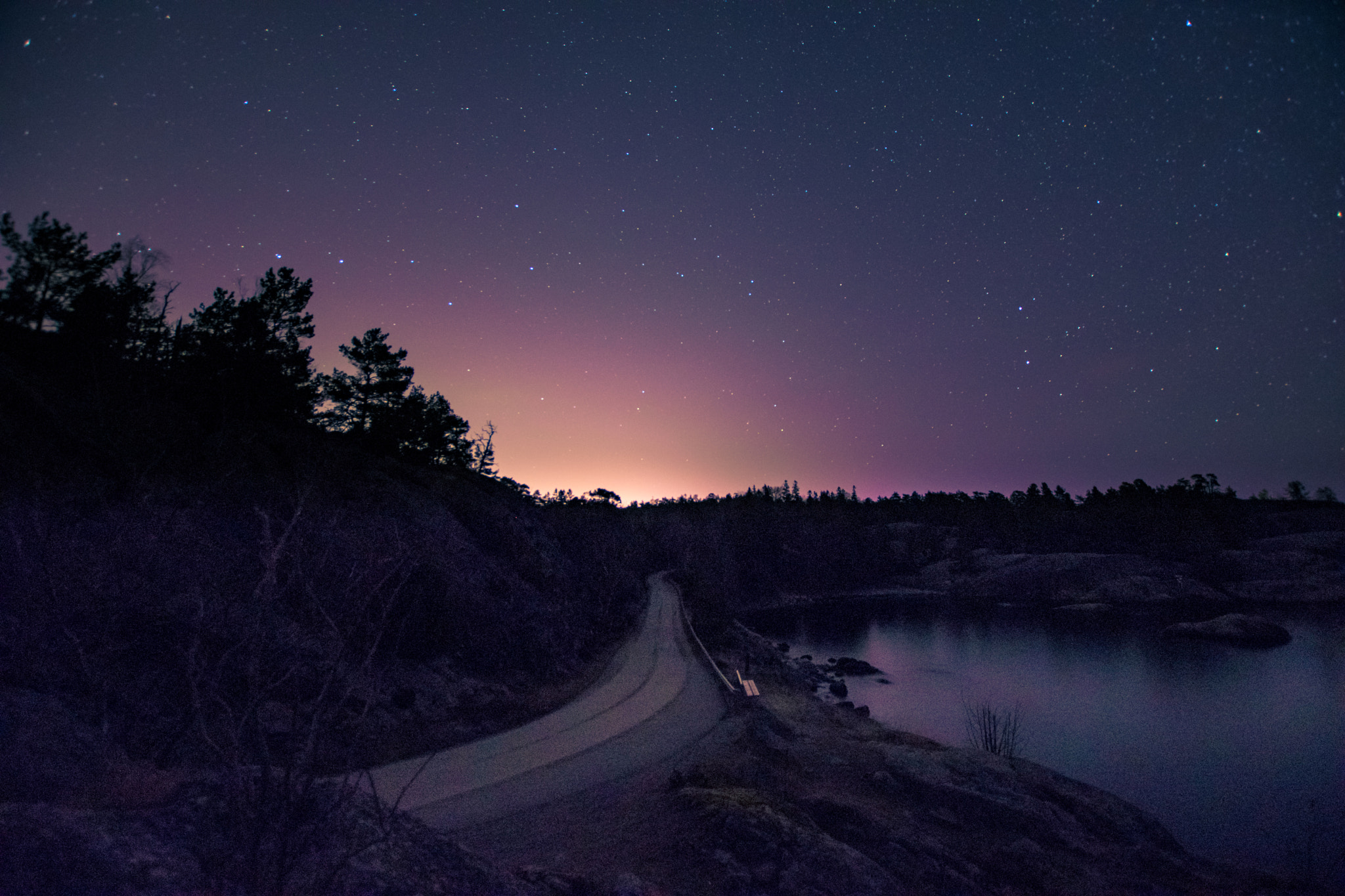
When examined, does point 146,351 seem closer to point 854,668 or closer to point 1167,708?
point 854,668

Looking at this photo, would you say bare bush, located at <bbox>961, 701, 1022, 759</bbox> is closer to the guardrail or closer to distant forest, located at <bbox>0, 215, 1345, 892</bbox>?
the guardrail

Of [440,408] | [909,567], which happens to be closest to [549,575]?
[440,408]

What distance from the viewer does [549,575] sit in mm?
35188

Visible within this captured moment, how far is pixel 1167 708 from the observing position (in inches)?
1384

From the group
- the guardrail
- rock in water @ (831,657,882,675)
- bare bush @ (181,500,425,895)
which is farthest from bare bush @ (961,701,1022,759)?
bare bush @ (181,500,425,895)

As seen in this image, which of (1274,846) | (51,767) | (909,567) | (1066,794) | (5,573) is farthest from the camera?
(909,567)

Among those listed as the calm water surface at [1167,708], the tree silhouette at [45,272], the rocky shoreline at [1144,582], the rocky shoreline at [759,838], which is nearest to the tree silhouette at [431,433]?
the tree silhouette at [45,272]

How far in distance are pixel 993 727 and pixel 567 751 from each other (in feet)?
61.9

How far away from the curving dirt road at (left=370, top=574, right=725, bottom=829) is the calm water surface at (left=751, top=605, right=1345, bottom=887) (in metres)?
16.1

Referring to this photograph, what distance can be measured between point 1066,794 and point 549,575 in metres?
25.8

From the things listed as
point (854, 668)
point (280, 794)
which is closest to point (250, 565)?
point (280, 794)

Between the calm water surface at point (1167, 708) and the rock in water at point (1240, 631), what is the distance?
51.3 inches

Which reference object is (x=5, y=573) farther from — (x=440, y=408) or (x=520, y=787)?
(x=440, y=408)

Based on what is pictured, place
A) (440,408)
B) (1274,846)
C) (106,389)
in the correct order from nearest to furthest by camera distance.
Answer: (1274,846)
(106,389)
(440,408)
